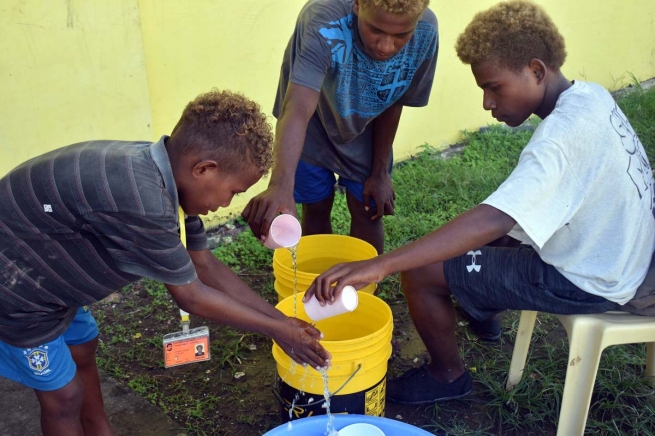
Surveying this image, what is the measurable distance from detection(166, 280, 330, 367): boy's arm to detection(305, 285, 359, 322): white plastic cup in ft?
0.24

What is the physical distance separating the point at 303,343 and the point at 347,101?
1196 millimetres

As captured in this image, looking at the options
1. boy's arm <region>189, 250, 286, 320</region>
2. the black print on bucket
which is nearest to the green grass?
the black print on bucket

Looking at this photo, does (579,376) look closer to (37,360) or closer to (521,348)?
(521,348)

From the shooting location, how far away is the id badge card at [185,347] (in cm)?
214

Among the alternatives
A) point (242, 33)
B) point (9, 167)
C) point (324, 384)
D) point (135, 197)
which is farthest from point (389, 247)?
point (135, 197)

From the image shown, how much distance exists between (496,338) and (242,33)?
220cm

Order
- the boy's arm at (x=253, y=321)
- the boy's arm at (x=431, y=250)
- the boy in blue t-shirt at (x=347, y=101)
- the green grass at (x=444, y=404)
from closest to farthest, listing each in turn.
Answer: the boy's arm at (x=253, y=321), the boy's arm at (x=431, y=250), the boy in blue t-shirt at (x=347, y=101), the green grass at (x=444, y=404)

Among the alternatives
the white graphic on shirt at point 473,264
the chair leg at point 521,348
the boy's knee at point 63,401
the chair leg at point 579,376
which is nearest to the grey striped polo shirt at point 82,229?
the boy's knee at point 63,401

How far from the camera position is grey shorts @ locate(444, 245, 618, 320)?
2221 millimetres

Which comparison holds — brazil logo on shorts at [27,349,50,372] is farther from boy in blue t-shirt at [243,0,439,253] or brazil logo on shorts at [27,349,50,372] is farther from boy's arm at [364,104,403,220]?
boy's arm at [364,104,403,220]

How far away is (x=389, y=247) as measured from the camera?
379 centimetres

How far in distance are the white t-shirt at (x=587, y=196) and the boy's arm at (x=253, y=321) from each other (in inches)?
26.7

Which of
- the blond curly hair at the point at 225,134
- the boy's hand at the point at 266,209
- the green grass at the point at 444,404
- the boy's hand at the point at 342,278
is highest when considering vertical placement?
the blond curly hair at the point at 225,134

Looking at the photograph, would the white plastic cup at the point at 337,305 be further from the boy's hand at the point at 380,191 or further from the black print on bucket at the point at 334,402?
the boy's hand at the point at 380,191
